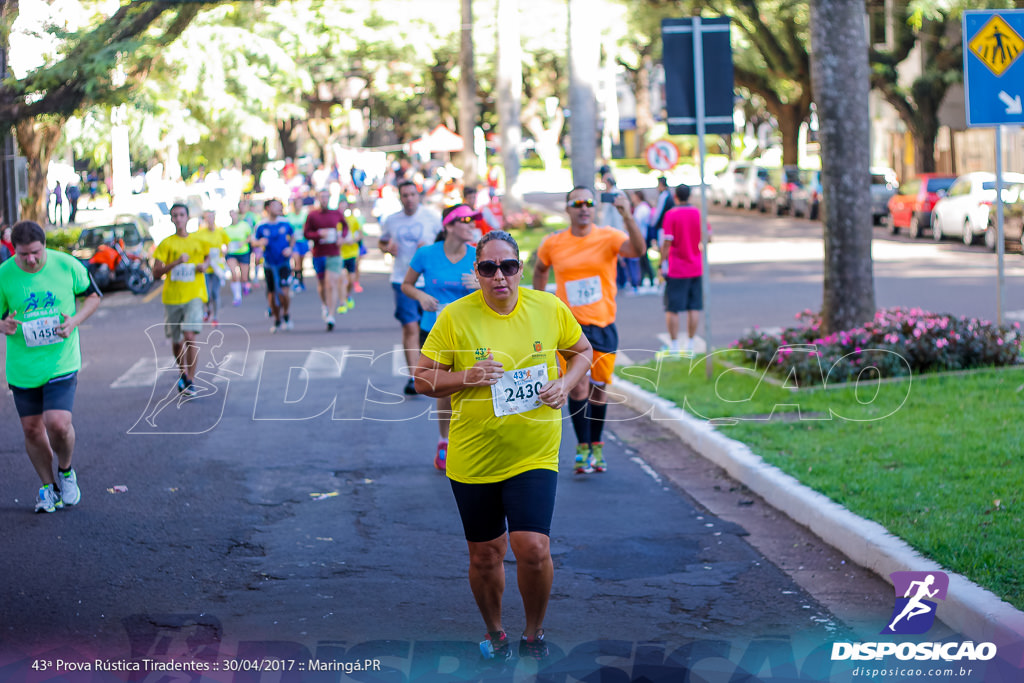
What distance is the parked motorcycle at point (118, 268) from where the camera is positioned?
88.8 feet

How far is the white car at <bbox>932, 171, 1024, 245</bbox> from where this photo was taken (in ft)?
95.8

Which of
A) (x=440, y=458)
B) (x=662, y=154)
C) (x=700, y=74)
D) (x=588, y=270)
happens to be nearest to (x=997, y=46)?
(x=700, y=74)

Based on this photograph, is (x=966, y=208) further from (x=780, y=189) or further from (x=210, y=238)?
(x=210, y=238)

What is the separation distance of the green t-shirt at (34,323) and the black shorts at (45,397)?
4cm

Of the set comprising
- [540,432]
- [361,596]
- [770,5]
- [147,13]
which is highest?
[770,5]

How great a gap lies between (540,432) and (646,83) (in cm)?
7416

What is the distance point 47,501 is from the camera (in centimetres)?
857

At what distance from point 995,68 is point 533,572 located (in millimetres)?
8359

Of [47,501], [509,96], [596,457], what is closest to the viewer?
[47,501]

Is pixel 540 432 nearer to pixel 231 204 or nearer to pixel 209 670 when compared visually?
pixel 209 670

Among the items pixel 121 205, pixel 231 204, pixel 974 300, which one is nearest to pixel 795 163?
pixel 231 204

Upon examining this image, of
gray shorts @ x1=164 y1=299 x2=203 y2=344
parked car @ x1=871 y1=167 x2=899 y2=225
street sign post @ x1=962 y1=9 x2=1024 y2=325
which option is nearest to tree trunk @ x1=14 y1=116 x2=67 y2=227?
gray shorts @ x1=164 y1=299 x2=203 y2=344

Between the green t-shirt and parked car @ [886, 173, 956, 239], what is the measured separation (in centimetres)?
2734

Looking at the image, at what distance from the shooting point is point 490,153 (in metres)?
90.4
